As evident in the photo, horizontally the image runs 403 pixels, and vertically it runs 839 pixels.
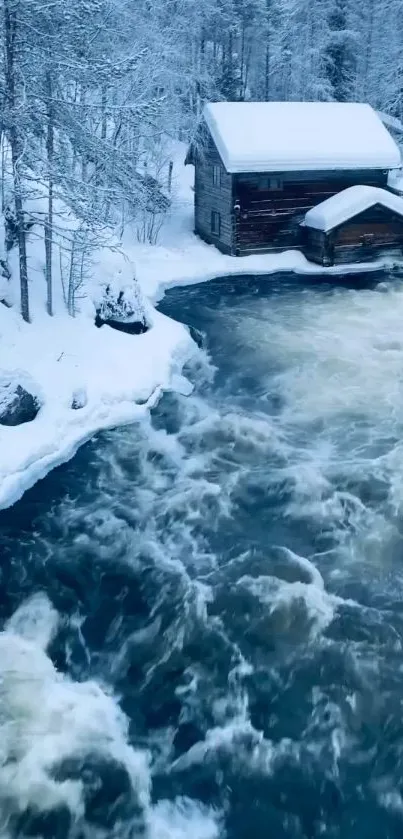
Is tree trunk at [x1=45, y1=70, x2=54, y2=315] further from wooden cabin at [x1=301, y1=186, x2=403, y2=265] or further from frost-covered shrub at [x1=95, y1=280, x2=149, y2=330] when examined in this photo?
wooden cabin at [x1=301, y1=186, x2=403, y2=265]

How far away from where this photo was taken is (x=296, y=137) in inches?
994

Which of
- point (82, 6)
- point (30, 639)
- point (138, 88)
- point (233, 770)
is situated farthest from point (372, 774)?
point (138, 88)

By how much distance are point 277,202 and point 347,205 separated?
278 cm

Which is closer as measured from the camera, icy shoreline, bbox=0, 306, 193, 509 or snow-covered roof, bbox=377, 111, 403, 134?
icy shoreline, bbox=0, 306, 193, 509

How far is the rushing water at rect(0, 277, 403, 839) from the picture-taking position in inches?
241

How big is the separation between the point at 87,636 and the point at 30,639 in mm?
692

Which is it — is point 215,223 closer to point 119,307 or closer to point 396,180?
point 119,307

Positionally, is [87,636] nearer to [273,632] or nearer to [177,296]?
[273,632]

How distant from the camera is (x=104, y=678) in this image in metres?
7.43

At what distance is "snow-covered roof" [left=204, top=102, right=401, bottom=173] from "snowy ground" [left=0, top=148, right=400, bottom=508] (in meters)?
9.12

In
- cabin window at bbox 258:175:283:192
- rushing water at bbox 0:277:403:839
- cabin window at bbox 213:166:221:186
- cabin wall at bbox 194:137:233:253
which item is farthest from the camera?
cabin window at bbox 213:166:221:186

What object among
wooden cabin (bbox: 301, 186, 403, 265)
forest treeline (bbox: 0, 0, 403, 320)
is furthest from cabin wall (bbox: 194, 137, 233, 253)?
wooden cabin (bbox: 301, 186, 403, 265)

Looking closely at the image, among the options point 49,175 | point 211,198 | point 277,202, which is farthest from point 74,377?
point 211,198

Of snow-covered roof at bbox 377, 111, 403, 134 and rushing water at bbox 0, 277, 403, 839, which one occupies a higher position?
snow-covered roof at bbox 377, 111, 403, 134
